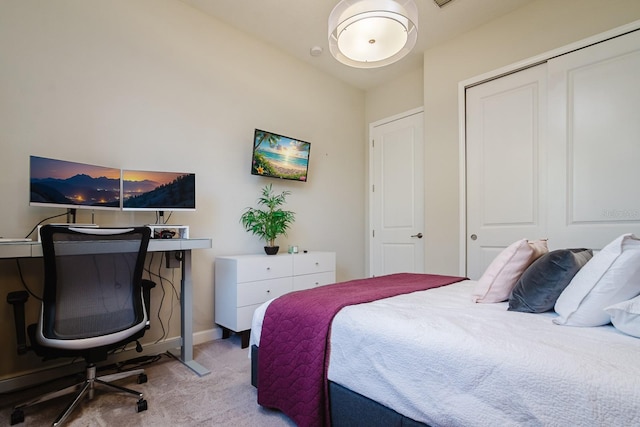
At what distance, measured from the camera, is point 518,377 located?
895 millimetres

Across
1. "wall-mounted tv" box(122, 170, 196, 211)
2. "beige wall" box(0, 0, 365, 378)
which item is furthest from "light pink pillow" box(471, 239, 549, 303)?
"beige wall" box(0, 0, 365, 378)

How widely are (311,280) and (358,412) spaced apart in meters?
2.01

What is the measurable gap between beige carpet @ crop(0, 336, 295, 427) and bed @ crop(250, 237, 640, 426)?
22cm

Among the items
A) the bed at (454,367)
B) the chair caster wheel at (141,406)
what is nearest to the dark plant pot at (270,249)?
the bed at (454,367)

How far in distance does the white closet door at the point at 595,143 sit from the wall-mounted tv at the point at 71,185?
3.48 m

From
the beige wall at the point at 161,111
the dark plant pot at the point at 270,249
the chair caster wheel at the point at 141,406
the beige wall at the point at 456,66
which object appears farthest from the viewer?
the dark plant pot at the point at 270,249

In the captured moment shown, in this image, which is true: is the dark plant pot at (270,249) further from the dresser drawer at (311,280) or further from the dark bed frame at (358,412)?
the dark bed frame at (358,412)

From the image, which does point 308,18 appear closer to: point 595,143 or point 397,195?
point 397,195

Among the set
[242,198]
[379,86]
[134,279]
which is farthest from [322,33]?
[134,279]

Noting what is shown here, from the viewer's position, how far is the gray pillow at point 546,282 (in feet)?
4.43

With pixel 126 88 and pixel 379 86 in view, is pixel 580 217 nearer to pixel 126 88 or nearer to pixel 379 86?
pixel 379 86

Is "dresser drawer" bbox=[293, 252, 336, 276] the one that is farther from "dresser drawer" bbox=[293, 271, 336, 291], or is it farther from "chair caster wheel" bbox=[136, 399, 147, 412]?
"chair caster wheel" bbox=[136, 399, 147, 412]

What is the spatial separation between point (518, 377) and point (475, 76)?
3.11 meters

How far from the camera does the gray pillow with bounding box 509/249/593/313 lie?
1.35 metres
